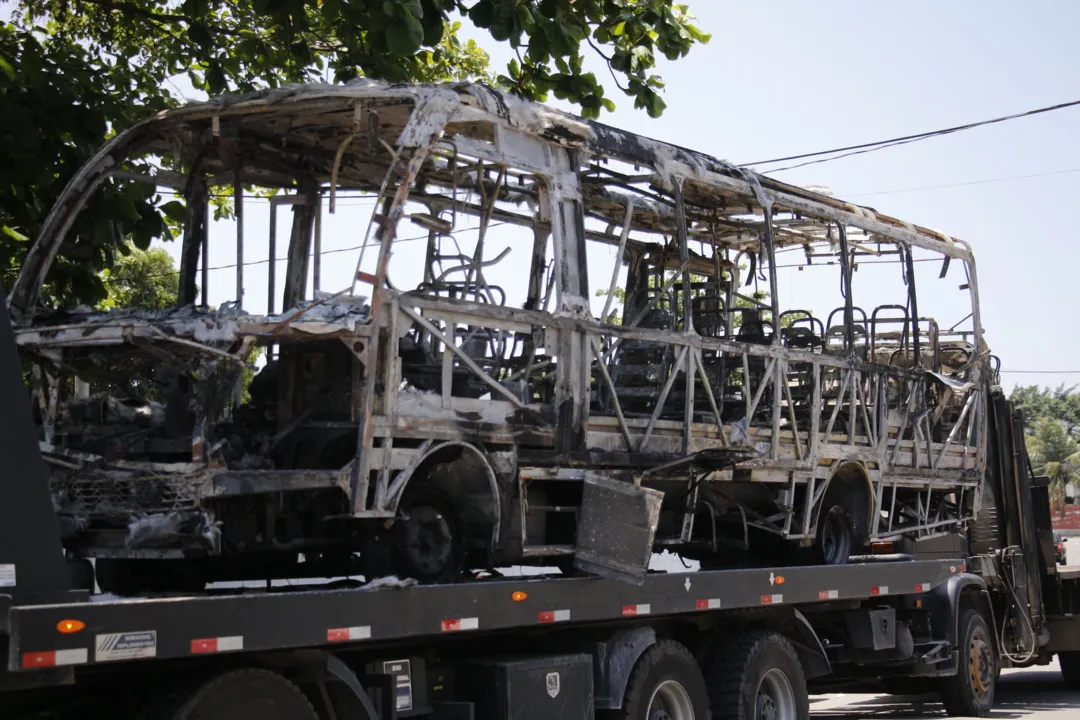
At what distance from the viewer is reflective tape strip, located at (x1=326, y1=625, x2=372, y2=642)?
616cm

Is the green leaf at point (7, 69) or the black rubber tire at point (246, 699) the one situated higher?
the green leaf at point (7, 69)

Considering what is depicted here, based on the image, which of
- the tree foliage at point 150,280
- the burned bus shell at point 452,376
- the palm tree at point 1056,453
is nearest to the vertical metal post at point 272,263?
the burned bus shell at point 452,376

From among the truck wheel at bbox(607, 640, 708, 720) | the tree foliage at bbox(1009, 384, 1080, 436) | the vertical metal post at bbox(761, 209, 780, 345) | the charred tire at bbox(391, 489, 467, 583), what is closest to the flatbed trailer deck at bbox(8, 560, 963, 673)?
the truck wheel at bbox(607, 640, 708, 720)

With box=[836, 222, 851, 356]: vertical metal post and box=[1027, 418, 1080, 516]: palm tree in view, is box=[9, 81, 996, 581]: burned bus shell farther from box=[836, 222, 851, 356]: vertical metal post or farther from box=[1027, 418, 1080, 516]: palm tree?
box=[1027, 418, 1080, 516]: palm tree

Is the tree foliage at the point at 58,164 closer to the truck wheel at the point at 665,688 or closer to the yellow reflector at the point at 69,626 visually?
the yellow reflector at the point at 69,626

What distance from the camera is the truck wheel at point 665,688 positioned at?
8.27 metres

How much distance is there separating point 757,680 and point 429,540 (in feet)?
10.1

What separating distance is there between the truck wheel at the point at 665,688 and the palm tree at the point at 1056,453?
Result: 184 feet

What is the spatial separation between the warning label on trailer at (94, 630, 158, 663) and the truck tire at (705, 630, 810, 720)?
4.97 meters

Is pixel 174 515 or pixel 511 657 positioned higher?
pixel 174 515

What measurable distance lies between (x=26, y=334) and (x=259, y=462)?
1.40m

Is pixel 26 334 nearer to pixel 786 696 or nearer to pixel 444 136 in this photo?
pixel 444 136

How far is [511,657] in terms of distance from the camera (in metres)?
7.74

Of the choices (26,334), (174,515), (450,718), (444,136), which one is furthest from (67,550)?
(444,136)
